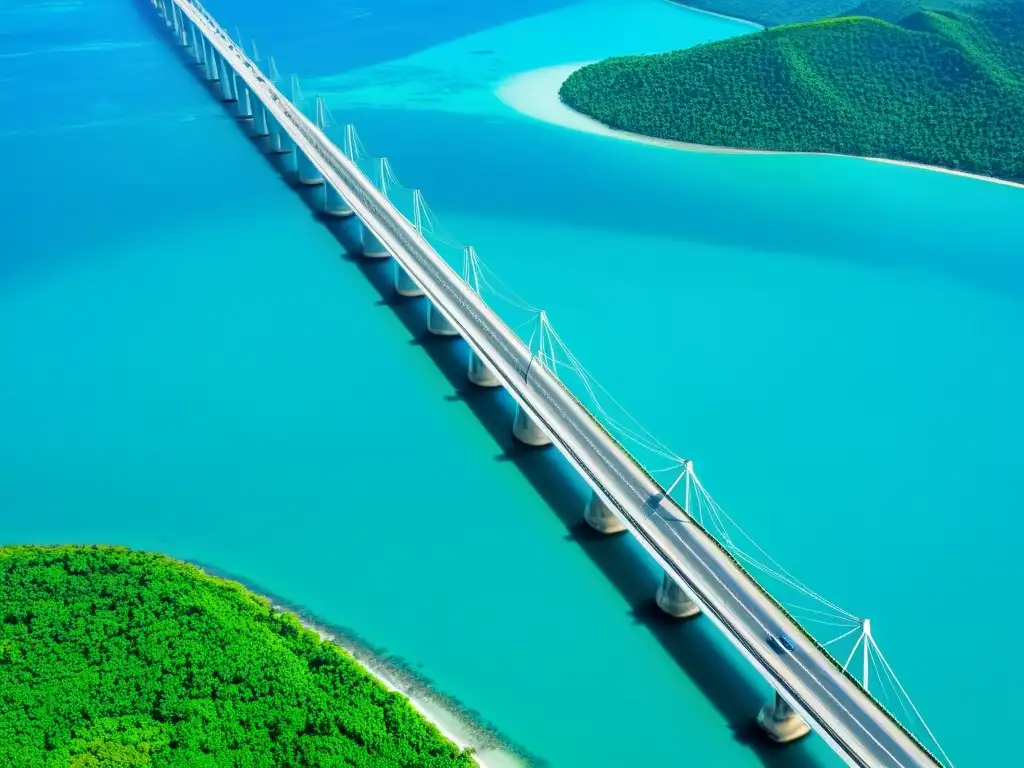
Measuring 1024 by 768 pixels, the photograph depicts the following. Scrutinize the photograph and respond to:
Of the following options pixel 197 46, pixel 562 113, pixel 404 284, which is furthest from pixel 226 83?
pixel 404 284

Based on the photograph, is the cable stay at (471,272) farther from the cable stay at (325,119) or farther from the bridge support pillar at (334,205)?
the cable stay at (325,119)

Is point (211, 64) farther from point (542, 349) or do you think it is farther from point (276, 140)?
point (542, 349)

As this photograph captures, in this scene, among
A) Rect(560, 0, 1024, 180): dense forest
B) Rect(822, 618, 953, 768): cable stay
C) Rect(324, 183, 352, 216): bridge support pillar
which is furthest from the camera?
Rect(560, 0, 1024, 180): dense forest

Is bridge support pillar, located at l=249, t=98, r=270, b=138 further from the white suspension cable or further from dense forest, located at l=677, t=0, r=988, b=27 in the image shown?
dense forest, located at l=677, t=0, r=988, b=27

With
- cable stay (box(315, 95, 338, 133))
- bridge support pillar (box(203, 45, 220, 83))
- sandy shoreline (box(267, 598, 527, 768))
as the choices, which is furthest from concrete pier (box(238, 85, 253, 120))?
sandy shoreline (box(267, 598, 527, 768))

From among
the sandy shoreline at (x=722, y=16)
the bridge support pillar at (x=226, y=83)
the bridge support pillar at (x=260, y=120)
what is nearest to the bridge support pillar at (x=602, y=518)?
the bridge support pillar at (x=260, y=120)
